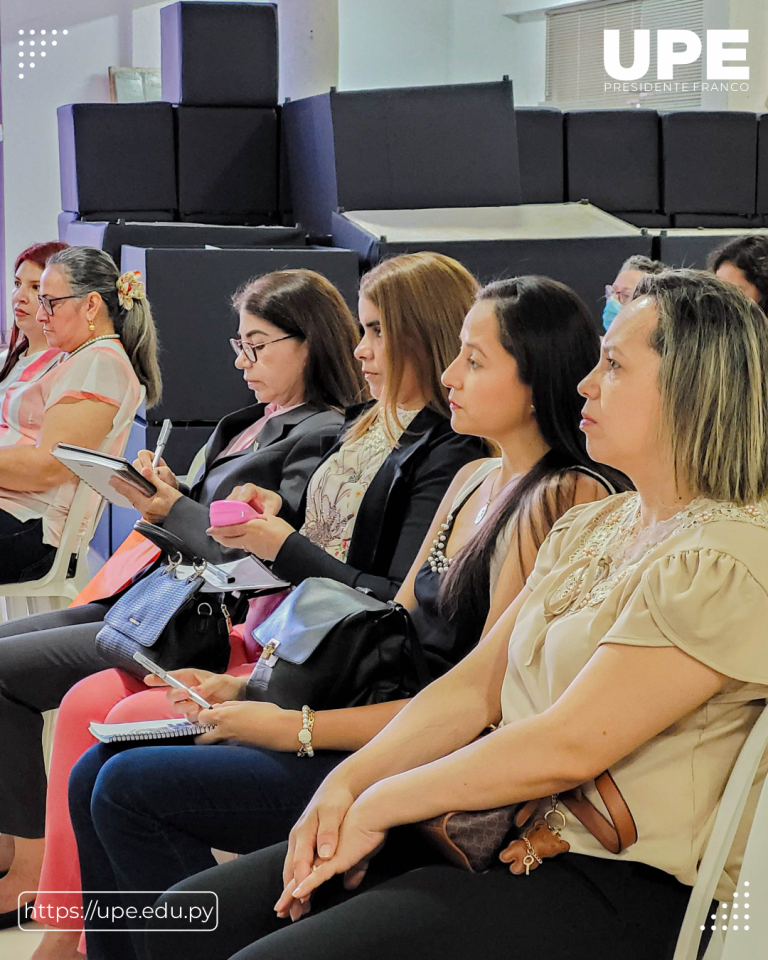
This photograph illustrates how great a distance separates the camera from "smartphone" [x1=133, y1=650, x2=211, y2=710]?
1.67 meters

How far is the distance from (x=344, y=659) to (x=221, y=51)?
12.9 feet

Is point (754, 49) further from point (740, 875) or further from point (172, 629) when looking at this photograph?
point (740, 875)

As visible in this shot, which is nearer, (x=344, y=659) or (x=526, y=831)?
(x=526, y=831)

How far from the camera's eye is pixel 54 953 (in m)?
1.86

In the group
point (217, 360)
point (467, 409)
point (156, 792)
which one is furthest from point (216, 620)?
point (217, 360)

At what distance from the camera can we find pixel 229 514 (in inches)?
79.7

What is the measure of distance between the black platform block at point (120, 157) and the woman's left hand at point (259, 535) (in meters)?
3.22

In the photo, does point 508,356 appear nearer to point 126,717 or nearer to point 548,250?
point 126,717

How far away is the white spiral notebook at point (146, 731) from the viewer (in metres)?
1.65

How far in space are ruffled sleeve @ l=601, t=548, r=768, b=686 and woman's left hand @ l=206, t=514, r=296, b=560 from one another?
920 millimetres

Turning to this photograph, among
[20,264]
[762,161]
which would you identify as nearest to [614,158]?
[762,161]

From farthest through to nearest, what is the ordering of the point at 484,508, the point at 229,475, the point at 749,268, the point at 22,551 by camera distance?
the point at 749,268, the point at 22,551, the point at 229,475, the point at 484,508

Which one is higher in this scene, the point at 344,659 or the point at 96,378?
the point at 96,378

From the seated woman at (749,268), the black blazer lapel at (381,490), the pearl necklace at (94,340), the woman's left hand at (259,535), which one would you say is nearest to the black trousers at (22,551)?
the pearl necklace at (94,340)
